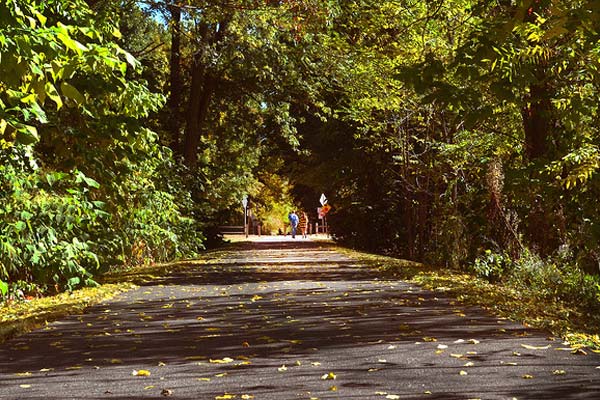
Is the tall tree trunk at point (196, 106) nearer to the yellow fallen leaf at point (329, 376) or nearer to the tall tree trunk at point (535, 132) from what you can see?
the tall tree trunk at point (535, 132)

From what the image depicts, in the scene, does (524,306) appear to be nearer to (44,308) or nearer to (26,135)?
(44,308)

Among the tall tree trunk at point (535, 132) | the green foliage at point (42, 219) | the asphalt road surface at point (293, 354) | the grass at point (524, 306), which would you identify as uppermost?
the tall tree trunk at point (535, 132)

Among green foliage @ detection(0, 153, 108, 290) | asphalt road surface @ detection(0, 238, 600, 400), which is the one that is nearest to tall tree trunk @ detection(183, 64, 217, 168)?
green foliage @ detection(0, 153, 108, 290)

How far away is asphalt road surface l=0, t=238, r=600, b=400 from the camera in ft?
21.4

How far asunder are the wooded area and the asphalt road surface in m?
1.83

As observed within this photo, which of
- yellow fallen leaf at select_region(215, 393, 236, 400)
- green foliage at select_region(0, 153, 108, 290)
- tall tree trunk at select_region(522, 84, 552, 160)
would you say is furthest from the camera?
tall tree trunk at select_region(522, 84, 552, 160)

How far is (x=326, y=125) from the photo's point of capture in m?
32.4

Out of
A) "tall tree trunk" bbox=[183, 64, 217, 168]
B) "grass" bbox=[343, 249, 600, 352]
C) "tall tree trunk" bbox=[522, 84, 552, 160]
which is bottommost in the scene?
"grass" bbox=[343, 249, 600, 352]

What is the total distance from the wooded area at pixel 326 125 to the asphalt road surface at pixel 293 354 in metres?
1.83

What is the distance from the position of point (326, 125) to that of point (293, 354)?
80.6ft

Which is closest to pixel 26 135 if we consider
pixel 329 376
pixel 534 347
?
pixel 329 376

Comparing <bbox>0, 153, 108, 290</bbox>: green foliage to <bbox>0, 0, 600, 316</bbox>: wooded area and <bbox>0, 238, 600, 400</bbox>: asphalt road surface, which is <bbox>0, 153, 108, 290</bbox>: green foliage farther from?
<bbox>0, 238, 600, 400</bbox>: asphalt road surface

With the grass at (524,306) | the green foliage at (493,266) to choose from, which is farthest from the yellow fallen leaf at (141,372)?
the green foliage at (493,266)

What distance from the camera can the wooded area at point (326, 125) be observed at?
862 centimetres
